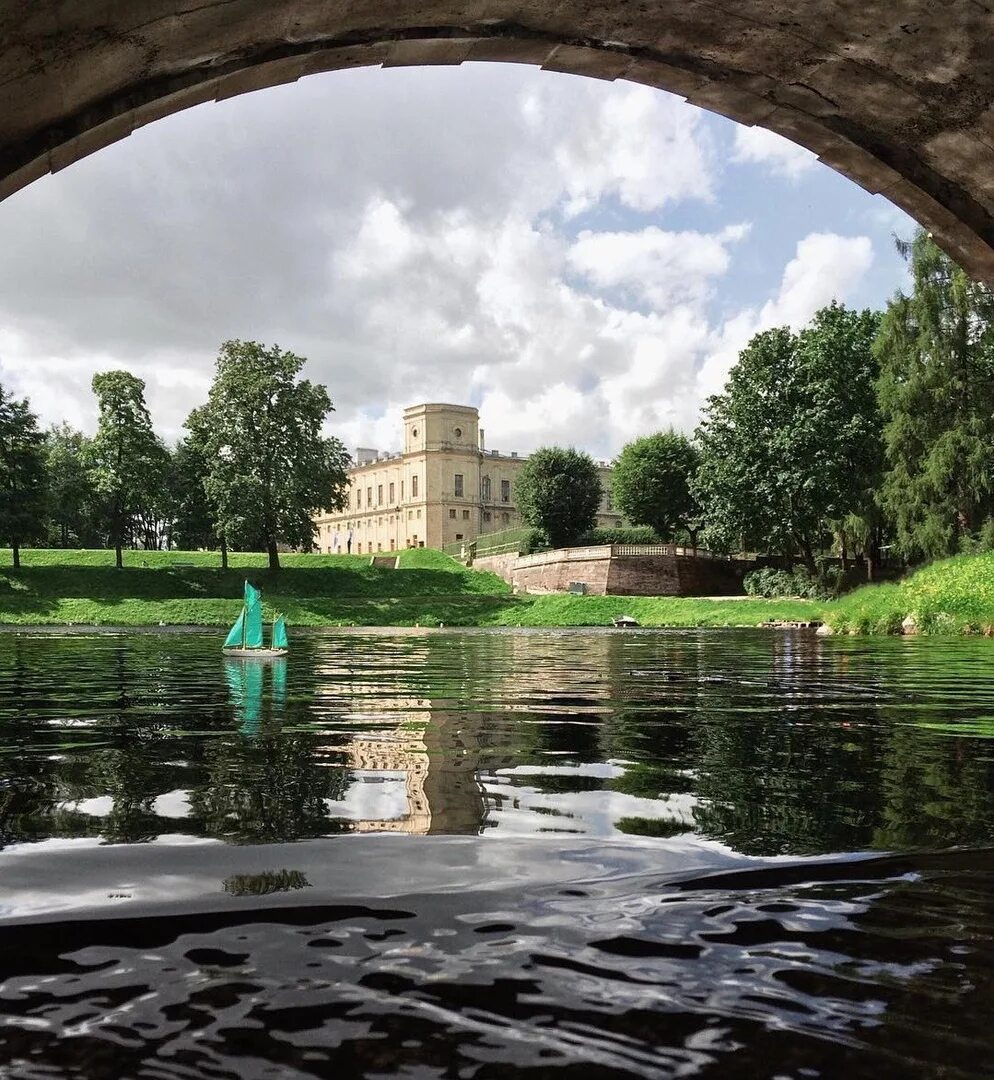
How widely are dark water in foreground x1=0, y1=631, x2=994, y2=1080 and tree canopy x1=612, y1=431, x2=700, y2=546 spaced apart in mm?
67643

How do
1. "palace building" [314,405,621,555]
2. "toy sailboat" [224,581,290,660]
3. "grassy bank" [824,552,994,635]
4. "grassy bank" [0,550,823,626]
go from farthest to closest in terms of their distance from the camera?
"palace building" [314,405,621,555] → "grassy bank" [0,550,823,626] → "grassy bank" [824,552,994,635] → "toy sailboat" [224,581,290,660]

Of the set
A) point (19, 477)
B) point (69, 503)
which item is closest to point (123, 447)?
point (19, 477)

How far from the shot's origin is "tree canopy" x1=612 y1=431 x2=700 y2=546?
241ft

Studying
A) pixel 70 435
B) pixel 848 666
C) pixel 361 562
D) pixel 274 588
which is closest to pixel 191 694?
pixel 848 666

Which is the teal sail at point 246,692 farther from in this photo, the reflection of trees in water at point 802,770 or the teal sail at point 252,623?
the reflection of trees in water at point 802,770

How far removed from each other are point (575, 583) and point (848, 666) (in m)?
40.4

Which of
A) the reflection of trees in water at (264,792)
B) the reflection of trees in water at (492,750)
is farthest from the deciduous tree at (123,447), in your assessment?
the reflection of trees in water at (264,792)

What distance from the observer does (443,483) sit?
108062 millimetres

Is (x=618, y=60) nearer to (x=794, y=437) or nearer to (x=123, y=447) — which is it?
(x=794, y=437)

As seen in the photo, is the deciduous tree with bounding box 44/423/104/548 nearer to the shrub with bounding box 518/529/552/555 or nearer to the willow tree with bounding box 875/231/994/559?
the shrub with bounding box 518/529/552/555

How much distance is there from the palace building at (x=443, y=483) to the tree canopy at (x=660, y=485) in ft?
102

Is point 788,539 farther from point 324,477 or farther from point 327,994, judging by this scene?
point 327,994

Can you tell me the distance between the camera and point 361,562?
2854 inches

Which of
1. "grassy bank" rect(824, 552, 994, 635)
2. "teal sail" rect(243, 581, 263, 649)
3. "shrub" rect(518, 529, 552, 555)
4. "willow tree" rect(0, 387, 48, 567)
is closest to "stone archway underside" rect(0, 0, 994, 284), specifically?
"teal sail" rect(243, 581, 263, 649)
